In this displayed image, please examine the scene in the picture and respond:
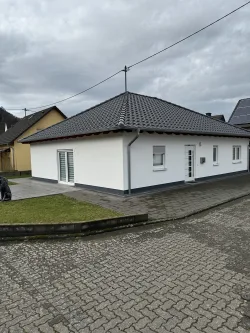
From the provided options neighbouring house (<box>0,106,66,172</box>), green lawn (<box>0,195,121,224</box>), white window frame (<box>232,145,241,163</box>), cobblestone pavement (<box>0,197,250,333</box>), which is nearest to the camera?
cobblestone pavement (<box>0,197,250,333</box>)

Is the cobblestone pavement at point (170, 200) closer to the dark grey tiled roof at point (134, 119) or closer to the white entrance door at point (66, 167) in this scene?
the white entrance door at point (66, 167)

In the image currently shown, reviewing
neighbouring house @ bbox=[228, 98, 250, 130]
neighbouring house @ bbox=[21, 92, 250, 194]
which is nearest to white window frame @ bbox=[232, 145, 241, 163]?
neighbouring house @ bbox=[21, 92, 250, 194]

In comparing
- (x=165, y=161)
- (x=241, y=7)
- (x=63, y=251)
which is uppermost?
(x=241, y=7)

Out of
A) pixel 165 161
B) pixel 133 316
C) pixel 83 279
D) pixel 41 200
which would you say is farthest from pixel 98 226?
pixel 165 161

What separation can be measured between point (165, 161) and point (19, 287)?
9.09 m

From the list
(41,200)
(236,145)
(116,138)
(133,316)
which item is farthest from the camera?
(236,145)

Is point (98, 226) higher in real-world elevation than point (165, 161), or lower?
lower

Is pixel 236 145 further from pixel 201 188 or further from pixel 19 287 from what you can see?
pixel 19 287

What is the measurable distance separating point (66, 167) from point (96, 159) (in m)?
2.96

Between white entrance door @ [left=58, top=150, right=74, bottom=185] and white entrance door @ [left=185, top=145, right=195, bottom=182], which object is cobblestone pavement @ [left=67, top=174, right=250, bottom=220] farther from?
white entrance door @ [left=58, top=150, right=74, bottom=185]

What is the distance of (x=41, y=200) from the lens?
9445 millimetres

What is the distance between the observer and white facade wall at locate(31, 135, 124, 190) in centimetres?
1026

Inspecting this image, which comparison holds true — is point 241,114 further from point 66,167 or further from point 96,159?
point 96,159

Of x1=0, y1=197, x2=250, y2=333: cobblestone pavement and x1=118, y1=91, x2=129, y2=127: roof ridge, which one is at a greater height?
x1=118, y1=91, x2=129, y2=127: roof ridge
